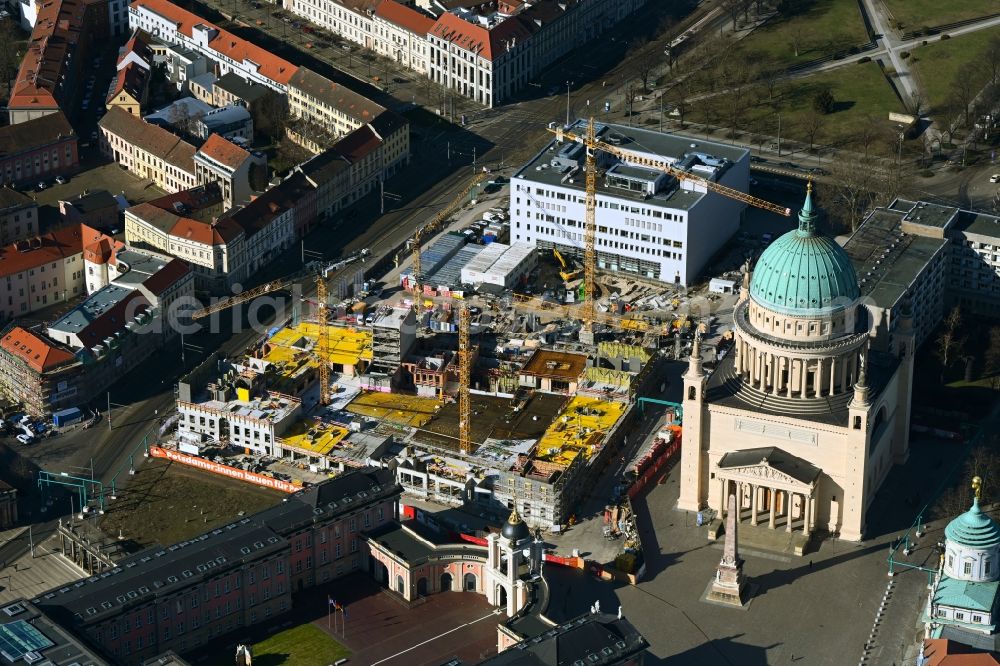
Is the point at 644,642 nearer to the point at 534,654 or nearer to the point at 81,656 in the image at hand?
the point at 534,654

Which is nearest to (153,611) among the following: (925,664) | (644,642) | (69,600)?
(69,600)

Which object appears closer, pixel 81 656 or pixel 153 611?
pixel 81 656

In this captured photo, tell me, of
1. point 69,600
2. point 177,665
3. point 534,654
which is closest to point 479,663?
point 534,654

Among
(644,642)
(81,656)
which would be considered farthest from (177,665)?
(644,642)

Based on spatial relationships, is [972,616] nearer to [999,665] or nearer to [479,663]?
[999,665]

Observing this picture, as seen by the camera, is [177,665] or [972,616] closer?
[177,665]

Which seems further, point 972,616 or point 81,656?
point 972,616

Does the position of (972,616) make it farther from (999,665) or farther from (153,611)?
(153,611)
